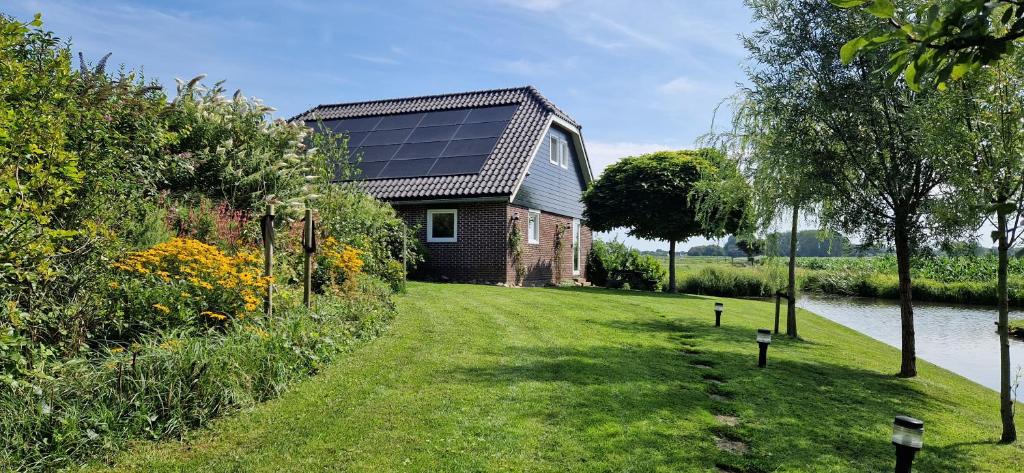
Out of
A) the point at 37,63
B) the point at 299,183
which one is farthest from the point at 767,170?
the point at 37,63

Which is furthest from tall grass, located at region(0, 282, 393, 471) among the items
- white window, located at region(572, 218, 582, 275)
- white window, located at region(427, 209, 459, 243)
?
white window, located at region(572, 218, 582, 275)

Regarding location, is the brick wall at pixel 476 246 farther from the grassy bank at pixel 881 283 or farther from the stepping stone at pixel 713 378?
the stepping stone at pixel 713 378

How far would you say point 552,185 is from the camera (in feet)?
73.9

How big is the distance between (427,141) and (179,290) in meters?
15.4

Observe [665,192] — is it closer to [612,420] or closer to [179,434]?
[612,420]

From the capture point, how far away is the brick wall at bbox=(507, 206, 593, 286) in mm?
19609

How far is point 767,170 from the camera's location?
34.3ft

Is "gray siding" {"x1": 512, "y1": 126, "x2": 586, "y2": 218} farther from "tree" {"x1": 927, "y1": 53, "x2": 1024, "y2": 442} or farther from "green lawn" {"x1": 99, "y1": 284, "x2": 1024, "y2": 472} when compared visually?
"tree" {"x1": 927, "y1": 53, "x2": 1024, "y2": 442}

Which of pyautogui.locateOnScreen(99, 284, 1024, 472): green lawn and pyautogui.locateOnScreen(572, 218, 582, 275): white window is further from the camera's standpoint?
pyautogui.locateOnScreen(572, 218, 582, 275): white window

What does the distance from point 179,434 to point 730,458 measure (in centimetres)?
446

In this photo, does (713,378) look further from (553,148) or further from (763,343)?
(553,148)

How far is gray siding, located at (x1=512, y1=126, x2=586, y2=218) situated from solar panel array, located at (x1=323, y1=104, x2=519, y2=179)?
1.59 metres

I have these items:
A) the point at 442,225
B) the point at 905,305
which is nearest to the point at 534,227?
the point at 442,225

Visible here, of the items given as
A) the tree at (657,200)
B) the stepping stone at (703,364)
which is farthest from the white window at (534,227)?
the stepping stone at (703,364)
